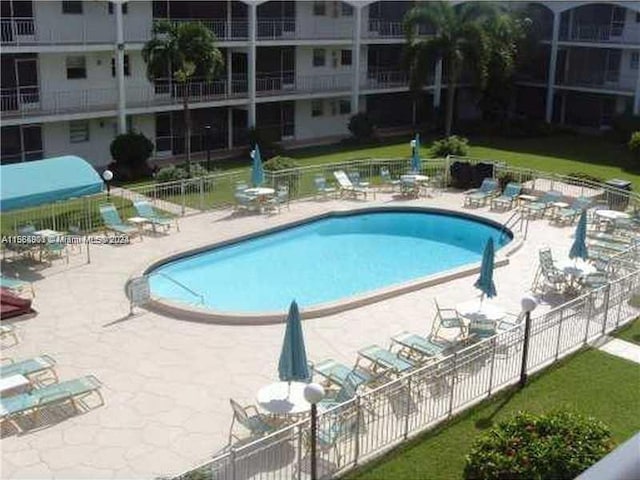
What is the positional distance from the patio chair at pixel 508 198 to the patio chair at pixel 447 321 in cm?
1050

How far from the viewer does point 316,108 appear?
39.7 m

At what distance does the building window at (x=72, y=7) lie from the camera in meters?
29.2

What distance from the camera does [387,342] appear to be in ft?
49.6

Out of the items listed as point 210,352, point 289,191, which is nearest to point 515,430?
point 210,352

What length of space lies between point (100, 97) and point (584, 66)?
27.8 metres

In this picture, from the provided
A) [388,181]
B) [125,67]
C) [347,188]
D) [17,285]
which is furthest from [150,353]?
[125,67]

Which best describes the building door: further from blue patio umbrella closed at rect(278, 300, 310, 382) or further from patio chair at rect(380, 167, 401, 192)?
blue patio umbrella closed at rect(278, 300, 310, 382)

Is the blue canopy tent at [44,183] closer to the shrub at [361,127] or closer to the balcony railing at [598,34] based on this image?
the shrub at [361,127]

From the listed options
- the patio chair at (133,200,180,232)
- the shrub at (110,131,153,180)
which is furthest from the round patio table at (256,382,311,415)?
the shrub at (110,131,153,180)

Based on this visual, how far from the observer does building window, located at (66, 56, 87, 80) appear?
2988 cm

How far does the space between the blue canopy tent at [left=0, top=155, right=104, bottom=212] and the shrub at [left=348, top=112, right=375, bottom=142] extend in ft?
64.3

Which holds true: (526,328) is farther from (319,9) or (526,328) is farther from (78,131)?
(319,9)

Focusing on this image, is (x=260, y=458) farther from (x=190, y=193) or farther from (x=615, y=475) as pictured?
(x=190, y=193)

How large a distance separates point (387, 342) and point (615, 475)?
13.1 meters
